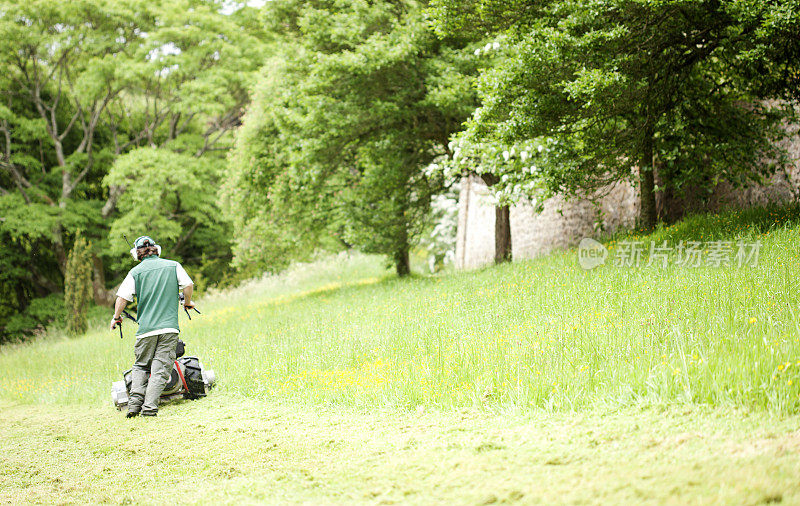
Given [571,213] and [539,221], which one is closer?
[571,213]

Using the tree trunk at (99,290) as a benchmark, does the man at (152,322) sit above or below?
above

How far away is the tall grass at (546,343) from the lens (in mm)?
4301

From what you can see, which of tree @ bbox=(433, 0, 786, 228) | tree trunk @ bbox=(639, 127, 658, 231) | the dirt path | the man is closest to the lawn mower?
the man

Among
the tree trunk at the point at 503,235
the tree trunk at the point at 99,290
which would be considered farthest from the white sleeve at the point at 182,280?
the tree trunk at the point at 99,290

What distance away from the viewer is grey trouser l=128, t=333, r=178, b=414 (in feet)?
20.9

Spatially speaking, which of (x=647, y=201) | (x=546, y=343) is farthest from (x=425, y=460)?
(x=647, y=201)

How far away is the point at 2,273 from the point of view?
902 inches

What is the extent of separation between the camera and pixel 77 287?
1856 cm

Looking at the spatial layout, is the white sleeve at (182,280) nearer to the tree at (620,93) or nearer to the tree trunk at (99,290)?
the tree at (620,93)

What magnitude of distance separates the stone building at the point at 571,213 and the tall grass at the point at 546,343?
1.01 m

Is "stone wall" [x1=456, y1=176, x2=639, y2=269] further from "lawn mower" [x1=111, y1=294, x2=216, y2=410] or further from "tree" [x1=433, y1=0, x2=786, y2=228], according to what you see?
"lawn mower" [x1=111, y1=294, x2=216, y2=410]

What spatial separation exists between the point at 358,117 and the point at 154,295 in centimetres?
753

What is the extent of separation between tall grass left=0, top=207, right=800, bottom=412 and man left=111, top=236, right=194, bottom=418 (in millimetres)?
894

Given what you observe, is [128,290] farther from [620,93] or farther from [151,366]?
[620,93]
